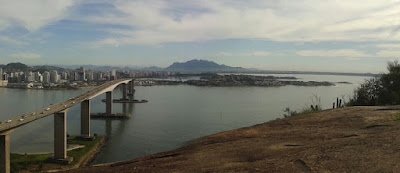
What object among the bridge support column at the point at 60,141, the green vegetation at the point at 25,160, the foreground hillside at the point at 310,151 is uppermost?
the foreground hillside at the point at 310,151

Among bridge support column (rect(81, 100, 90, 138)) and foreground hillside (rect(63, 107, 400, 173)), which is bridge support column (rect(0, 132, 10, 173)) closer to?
bridge support column (rect(81, 100, 90, 138))

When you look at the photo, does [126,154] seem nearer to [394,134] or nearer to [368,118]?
[368,118]

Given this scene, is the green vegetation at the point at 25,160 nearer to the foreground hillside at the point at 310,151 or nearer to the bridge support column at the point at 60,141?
the bridge support column at the point at 60,141

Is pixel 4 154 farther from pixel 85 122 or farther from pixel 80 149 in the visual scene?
pixel 85 122

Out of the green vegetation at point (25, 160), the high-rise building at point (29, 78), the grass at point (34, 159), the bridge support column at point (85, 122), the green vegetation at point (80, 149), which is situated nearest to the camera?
the green vegetation at point (25, 160)

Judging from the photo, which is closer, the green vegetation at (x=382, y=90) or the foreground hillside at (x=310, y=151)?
the foreground hillside at (x=310, y=151)

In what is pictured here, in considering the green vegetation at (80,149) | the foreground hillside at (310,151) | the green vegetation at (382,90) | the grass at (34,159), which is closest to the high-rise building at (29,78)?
the green vegetation at (80,149)
